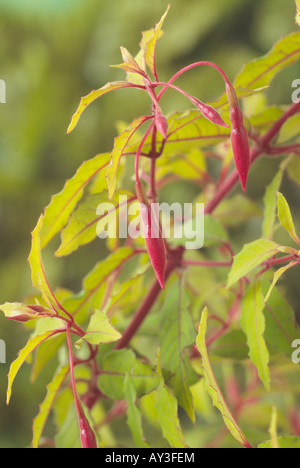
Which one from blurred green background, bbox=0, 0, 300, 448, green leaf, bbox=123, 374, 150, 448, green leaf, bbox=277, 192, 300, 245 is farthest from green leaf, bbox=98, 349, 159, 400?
blurred green background, bbox=0, 0, 300, 448

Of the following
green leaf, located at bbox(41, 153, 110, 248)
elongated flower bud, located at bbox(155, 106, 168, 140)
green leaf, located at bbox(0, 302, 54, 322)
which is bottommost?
green leaf, located at bbox(0, 302, 54, 322)

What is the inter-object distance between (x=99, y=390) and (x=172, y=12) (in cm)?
74

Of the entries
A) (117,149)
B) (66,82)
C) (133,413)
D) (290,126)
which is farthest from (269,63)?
(66,82)

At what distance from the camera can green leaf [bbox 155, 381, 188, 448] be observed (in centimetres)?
31

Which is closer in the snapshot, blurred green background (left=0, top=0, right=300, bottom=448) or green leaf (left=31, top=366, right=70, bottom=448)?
green leaf (left=31, top=366, right=70, bottom=448)

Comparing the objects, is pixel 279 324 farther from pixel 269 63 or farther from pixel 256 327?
pixel 269 63

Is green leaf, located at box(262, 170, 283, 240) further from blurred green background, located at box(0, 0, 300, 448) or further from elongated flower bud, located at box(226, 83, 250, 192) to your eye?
blurred green background, located at box(0, 0, 300, 448)

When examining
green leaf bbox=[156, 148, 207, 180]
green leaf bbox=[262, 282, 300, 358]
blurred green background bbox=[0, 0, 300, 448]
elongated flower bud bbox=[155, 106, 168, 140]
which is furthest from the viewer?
blurred green background bbox=[0, 0, 300, 448]

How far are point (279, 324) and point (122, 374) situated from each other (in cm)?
11

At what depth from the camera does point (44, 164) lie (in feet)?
3.38

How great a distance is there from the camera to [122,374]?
0.35 metres

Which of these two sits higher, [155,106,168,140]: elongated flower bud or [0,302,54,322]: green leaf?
[155,106,168,140]: elongated flower bud

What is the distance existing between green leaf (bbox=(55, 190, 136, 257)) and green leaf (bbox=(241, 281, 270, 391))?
100 millimetres

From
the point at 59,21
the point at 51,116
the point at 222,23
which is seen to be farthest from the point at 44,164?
the point at 222,23
